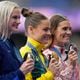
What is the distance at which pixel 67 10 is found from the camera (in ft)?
34.0

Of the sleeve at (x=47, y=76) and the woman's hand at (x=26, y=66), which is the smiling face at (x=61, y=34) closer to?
the sleeve at (x=47, y=76)

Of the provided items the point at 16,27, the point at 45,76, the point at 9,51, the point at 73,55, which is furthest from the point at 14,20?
the point at 73,55

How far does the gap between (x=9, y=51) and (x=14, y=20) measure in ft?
0.82

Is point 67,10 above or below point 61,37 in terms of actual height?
below

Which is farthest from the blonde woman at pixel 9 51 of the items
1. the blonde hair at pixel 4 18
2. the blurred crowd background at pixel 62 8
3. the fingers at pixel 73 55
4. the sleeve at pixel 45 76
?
the blurred crowd background at pixel 62 8

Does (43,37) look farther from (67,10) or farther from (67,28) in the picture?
(67,10)

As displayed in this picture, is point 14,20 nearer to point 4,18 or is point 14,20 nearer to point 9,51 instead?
point 4,18

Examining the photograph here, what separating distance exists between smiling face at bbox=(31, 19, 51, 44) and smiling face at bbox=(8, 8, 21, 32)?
0.97ft

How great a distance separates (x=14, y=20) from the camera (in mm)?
2816

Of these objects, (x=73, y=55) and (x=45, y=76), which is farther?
(x=73, y=55)

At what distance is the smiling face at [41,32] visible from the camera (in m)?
3.11

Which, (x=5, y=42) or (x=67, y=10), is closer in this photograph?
(x=5, y=42)

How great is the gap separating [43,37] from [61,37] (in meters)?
0.55

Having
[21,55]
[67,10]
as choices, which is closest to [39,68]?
[21,55]
